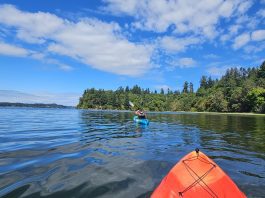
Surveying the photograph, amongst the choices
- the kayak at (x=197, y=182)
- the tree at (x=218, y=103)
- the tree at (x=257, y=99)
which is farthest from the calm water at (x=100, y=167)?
the tree at (x=218, y=103)

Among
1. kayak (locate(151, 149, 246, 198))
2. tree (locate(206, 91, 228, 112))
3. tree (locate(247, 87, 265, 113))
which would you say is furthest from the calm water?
tree (locate(206, 91, 228, 112))

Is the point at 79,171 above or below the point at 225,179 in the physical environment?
below

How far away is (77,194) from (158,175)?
395 centimetres

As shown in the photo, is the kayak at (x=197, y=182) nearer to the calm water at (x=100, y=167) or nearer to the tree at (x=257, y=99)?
the calm water at (x=100, y=167)

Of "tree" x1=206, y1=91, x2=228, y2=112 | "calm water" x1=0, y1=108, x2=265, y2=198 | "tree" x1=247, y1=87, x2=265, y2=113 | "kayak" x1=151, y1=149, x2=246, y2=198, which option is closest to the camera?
"kayak" x1=151, y1=149, x2=246, y2=198

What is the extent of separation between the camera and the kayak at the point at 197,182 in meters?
7.18

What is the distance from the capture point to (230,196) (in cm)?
728

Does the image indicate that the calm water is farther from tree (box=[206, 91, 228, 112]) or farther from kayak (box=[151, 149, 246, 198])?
tree (box=[206, 91, 228, 112])

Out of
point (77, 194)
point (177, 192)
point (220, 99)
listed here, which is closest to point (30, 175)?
point (77, 194)

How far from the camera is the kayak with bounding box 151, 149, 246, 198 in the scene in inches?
283

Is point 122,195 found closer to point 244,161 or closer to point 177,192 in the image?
point 177,192

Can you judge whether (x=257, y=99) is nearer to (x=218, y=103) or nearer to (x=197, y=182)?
(x=218, y=103)

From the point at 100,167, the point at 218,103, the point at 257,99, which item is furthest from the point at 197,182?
the point at 218,103

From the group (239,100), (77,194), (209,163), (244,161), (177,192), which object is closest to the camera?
(177,192)
